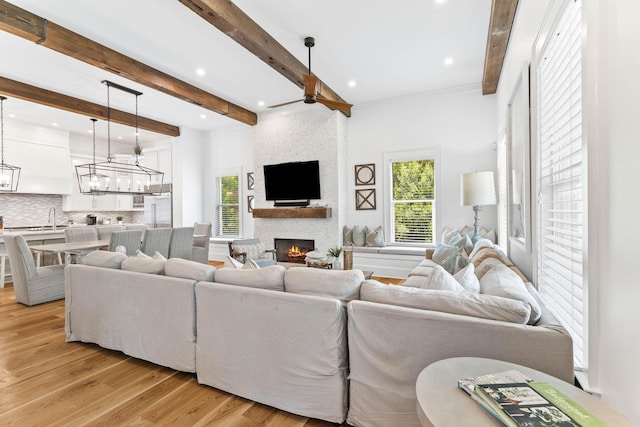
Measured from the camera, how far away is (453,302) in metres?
1.59

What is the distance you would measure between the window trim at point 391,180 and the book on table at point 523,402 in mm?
4531

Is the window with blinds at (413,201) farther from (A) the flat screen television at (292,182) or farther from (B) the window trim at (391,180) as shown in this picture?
(A) the flat screen television at (292,182)

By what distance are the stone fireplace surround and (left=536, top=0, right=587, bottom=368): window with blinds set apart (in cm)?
401

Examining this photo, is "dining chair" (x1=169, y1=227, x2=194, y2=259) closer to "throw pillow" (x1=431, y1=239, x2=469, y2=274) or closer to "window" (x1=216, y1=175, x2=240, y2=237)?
"window" (x1=216, y1=175, x2=240, y2=237)

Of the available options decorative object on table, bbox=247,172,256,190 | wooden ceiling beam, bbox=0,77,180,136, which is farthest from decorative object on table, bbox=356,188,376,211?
wooden ceiling beam, bbox=0,77,180,136

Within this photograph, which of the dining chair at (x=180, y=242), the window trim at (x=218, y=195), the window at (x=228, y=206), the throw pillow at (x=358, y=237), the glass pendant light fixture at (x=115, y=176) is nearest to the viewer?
the glass pendant light fixture at (x=115, y=176)

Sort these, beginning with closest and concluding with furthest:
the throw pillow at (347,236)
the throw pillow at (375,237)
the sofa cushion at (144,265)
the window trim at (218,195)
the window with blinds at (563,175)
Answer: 1. the window with blinds at (563,175)
2. the sofa cushion at (144,265)
3. the throw pillow at (375,237)
4. the throw pillow at (347,236)
5. the window trim at (218,195)

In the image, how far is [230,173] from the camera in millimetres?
7523

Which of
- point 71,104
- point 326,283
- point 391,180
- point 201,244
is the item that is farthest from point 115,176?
point 326,283

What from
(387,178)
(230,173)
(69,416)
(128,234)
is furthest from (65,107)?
(387,178)

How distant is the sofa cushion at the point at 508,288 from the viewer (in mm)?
1518

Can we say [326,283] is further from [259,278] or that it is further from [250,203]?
[250,203]

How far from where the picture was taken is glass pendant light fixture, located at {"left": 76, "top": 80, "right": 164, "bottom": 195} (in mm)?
5230

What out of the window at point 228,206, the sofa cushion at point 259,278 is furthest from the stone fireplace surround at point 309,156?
the sofa cushion at point 259,278
